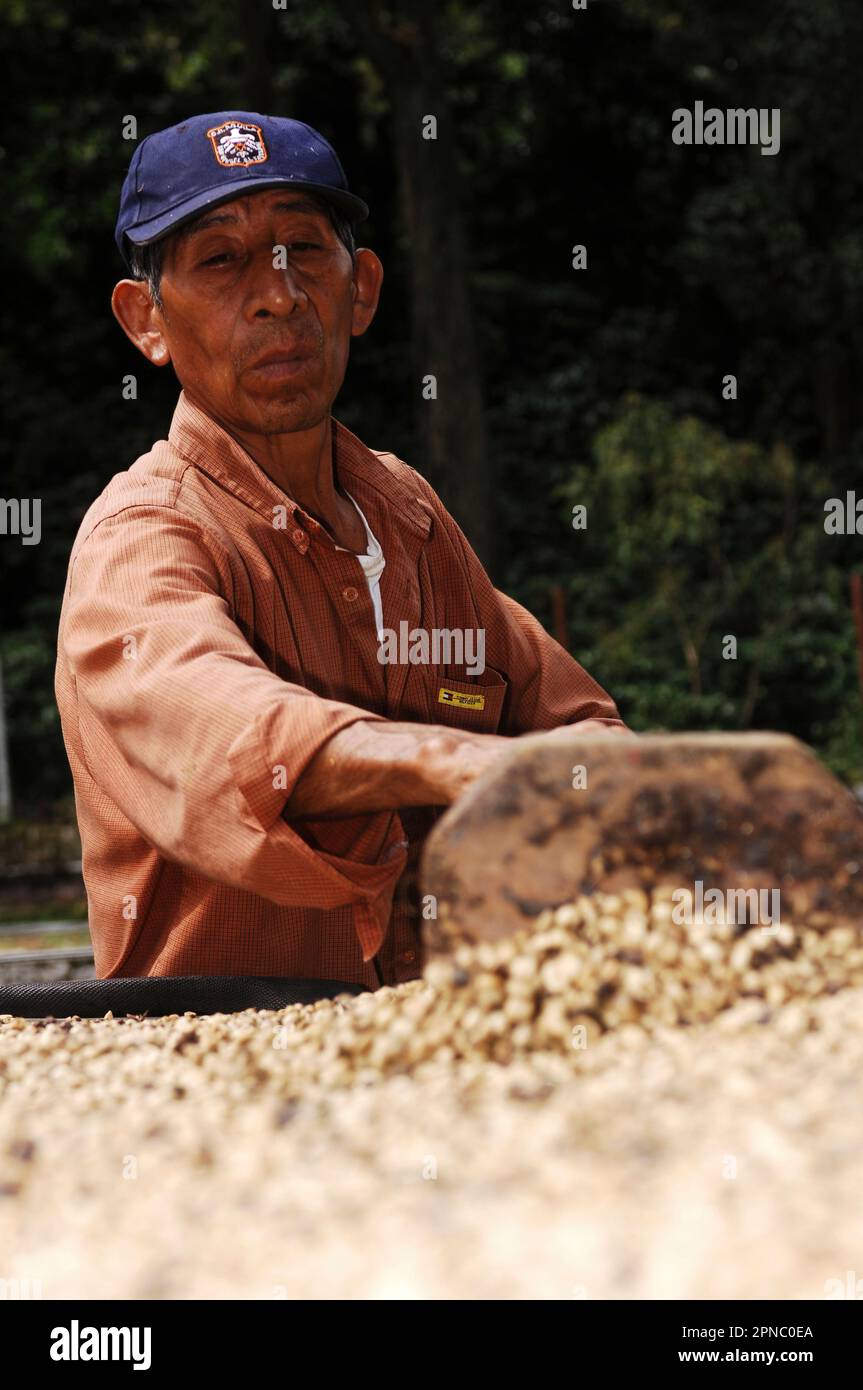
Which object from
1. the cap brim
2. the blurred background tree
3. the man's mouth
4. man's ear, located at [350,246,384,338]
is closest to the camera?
the cap brim

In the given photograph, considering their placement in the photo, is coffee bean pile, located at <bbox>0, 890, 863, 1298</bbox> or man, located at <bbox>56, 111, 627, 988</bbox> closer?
coffee bean pile, located at <bbox>0, 890, 863, 1298</bbox>

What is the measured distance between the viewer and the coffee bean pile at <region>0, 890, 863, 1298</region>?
33.9 inches

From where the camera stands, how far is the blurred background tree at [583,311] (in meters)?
10.7

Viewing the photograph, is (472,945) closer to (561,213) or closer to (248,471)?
(248,471)

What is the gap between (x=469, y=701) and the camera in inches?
78.4

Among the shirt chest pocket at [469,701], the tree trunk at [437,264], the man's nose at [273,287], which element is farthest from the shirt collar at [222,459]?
the tree trunk at [437,264]

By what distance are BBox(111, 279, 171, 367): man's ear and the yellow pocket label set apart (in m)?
0.51

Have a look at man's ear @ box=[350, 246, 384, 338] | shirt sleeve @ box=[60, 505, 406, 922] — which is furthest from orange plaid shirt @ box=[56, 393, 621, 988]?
man's ear @ box=[350, 246, 384, 338]

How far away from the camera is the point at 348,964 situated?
1.83 m

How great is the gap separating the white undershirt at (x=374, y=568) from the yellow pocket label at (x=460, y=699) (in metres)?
0.12

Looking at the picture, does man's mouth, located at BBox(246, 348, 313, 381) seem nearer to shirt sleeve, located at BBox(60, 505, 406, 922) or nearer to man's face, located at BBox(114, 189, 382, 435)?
man's face, located at BBox(114, 189, 382, 435)

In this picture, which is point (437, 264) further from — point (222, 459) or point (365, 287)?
point (222, 459)

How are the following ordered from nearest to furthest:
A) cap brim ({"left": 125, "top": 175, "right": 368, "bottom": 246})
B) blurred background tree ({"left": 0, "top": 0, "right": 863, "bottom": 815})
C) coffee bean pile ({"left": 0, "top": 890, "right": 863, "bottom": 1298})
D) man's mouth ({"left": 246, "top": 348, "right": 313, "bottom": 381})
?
1. coffee bean pile ({"left": 0, "top": 890, "right": 863, "bottom": 1298})
2. cap brim ({"left": 125, "top": 175, "right": 368, "bottom": 246})
3. man's mouth ({"left": 246, "top": 348, "right": 313, "bottom": 381})
4. blurred background tree ({"left": 0, "top": 0, "right": 863, "bottom": 815})

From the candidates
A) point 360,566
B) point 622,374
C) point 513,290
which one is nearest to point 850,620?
point 622,374
